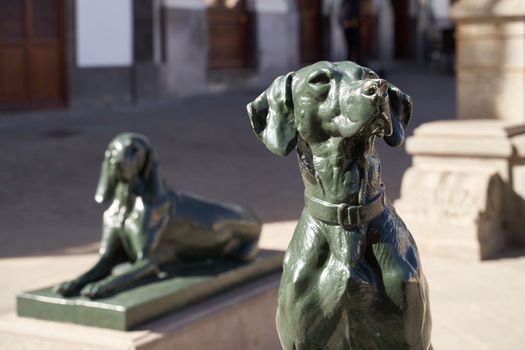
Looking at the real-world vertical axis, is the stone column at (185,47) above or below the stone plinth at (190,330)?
above

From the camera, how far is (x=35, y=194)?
9.62m

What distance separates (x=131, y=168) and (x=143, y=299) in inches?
24.2

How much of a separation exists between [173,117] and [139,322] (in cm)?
1087

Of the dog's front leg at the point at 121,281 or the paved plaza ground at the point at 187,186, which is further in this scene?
the paved plaza ground at the point at 187,186

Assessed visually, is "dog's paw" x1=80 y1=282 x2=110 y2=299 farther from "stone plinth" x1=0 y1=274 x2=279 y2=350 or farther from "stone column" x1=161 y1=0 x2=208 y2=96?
"stone column" x1=161 y1=0 x2=208 y2=96

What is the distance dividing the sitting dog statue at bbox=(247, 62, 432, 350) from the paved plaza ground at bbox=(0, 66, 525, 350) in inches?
98.0

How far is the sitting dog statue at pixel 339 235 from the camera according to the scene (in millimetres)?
2543

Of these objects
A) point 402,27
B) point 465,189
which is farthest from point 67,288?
point 402,27

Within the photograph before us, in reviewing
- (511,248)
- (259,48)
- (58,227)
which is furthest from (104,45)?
(511,248)

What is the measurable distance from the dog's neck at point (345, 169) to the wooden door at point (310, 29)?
19094 millimetres

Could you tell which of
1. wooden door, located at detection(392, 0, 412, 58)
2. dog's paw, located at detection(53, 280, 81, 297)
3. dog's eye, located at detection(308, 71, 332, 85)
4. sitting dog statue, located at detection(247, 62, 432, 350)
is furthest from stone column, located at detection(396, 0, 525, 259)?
wooden door, located at detection(392, 0, 412, 58)

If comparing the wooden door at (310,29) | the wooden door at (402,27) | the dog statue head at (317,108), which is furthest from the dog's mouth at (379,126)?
the wooden door at (402,27)

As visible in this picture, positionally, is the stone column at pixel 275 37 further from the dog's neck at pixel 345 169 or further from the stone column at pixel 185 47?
the dog's neck at pixel 345 169

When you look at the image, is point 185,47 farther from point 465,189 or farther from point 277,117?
point 277,117
